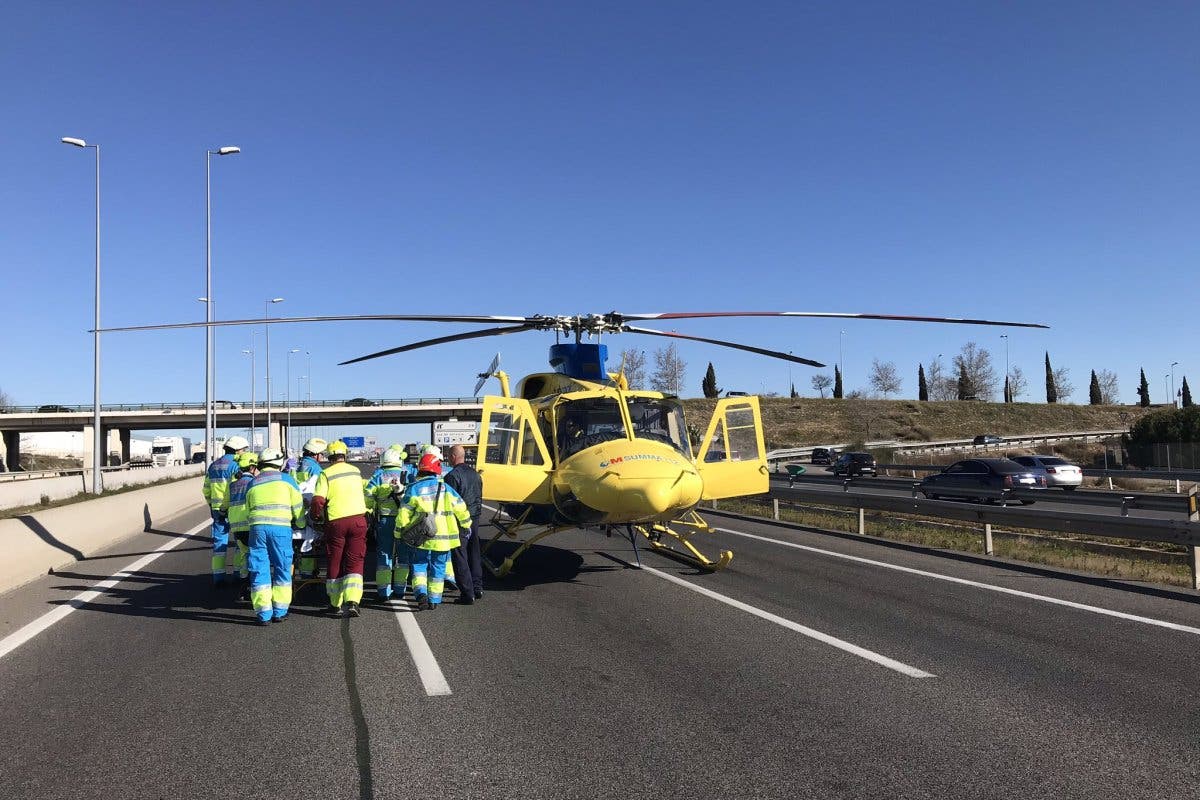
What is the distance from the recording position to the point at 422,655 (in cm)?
727

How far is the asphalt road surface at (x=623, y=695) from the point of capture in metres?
4.47

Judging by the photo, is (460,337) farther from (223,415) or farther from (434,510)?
(223,415)

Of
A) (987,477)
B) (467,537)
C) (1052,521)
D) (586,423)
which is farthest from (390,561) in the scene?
(987,477)

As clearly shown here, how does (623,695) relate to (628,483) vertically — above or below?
below

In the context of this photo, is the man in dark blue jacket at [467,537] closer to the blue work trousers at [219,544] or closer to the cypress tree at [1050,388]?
the blue work trousers at [219,544]

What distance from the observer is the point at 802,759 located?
184 inches

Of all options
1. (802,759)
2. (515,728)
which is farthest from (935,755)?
(515,728)

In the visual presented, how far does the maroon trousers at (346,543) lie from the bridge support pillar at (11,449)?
89.1 m

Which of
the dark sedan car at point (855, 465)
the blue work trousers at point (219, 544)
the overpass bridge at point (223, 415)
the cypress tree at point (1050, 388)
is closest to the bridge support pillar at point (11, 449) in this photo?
the overpass bridge at point (223, 415)

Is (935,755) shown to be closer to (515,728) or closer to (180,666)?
(515,728)

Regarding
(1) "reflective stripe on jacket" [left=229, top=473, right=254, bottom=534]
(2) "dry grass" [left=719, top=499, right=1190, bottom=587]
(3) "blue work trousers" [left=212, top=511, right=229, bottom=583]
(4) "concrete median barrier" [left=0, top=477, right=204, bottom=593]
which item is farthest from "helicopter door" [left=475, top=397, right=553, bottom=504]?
(2) "dry grass" [left=719, top=499, right=1190, bottom=587]

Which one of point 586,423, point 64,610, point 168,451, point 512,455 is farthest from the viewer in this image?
point 168,451

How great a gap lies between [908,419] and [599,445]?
296 feet

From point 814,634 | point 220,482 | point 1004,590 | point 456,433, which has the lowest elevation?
point 1004,590
